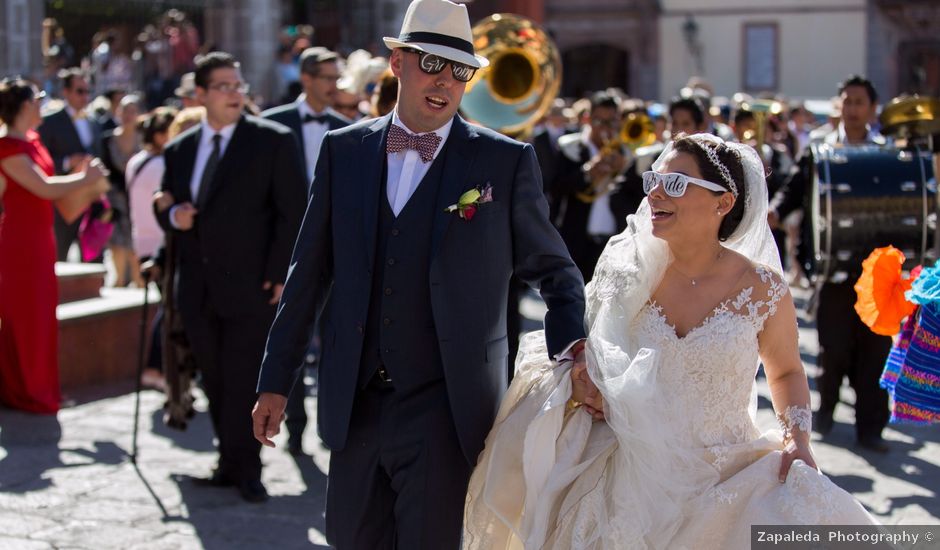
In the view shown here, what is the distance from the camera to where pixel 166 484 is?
6.77 meters

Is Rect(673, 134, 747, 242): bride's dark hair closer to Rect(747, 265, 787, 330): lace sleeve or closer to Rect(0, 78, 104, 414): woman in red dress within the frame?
Rect(747, 265, 787, 330): lace sleeve

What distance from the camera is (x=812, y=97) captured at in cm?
3872

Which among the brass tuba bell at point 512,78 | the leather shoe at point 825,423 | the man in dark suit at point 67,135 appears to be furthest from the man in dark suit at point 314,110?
the man in dark suit at point 67,135

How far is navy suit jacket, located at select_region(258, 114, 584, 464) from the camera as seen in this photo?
3852 millimetres

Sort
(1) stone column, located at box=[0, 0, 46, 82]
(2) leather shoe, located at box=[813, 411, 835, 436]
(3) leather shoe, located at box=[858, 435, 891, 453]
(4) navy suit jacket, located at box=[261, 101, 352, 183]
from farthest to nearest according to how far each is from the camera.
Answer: (1) stone column, located at box=[0, 0, 46, 82] → (2) leather shoe, located at box=[813, 411, 835, 436] → (4) navy suit jacket, located at box=[261, 101, 352, 183] → (3) leather shoe, located at box=[858, 435, 891, 453]

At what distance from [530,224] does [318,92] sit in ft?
13.8

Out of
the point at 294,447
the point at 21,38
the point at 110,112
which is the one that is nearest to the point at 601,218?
the point at 294,447

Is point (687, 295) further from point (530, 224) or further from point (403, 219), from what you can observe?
point (403, 219)

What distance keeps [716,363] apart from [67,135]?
9.90 metres

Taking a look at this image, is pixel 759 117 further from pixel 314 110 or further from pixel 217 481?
pixel 217 481

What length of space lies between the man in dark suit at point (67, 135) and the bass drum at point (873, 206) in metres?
6.92

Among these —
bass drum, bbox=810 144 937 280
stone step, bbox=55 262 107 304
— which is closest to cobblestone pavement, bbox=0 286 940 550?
bass drum, bbox=810 144 937 280

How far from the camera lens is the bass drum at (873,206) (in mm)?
7449

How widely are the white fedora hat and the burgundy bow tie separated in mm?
243
